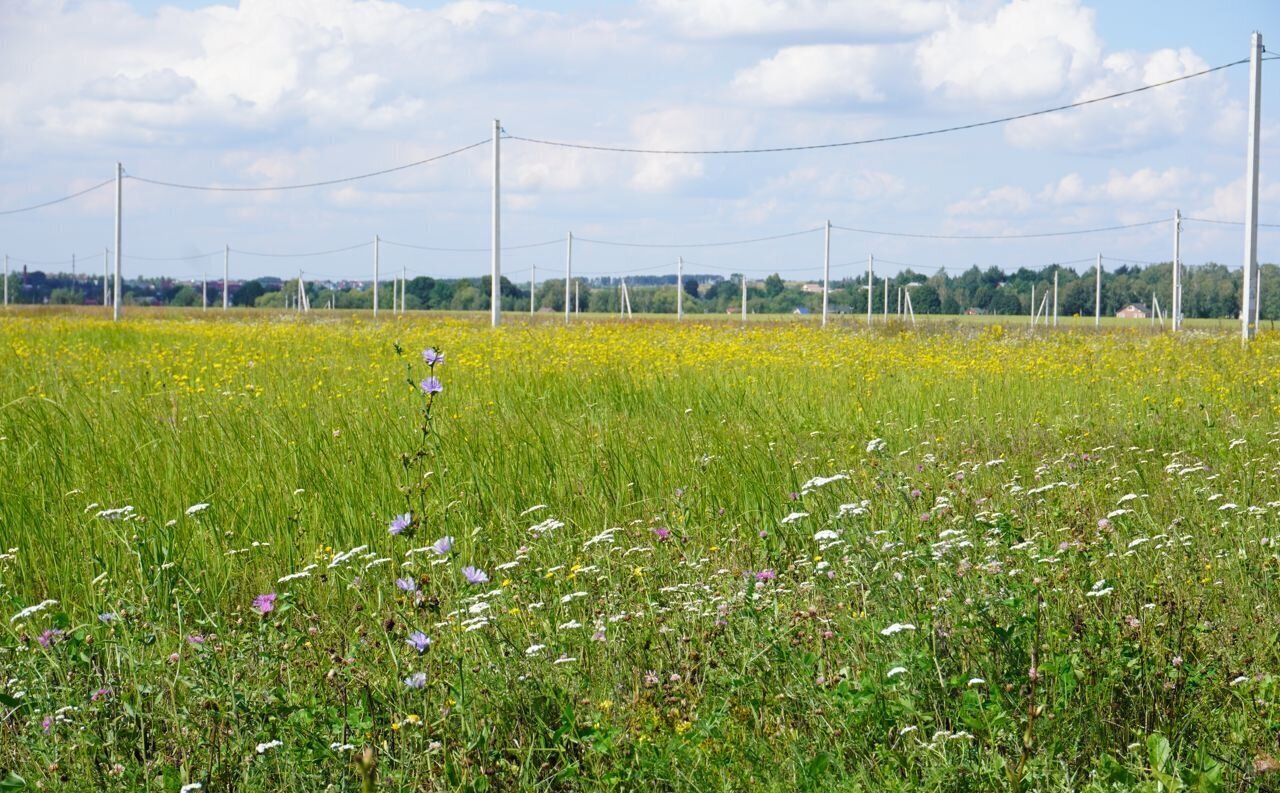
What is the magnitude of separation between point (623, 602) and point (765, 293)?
6553 cm

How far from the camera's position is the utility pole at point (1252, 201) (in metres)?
17.4

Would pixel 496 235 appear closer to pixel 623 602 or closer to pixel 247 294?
pixel 623 602

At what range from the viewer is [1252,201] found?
17.6 m

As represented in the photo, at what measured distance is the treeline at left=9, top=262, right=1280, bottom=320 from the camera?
53.3 m

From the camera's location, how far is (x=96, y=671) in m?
3.05

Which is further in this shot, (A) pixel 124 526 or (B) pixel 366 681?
(A) pixel 124 526

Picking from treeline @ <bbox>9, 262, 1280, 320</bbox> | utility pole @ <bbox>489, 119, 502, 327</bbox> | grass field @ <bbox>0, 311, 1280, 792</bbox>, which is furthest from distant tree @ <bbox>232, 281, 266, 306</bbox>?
grass field @ <bbox>0, 311, 1280, 792</bbox>

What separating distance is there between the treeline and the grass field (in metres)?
39.4

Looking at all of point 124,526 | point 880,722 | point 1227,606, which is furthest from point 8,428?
point 1227,606

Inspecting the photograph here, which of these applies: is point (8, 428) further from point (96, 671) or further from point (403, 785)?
point (403, 785)

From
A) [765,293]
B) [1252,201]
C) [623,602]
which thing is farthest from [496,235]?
[765,293]

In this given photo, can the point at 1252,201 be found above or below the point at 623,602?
above

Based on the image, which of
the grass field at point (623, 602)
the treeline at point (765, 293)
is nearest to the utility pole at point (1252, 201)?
the grass field at point (623, 602)

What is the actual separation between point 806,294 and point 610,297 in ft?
44.2
